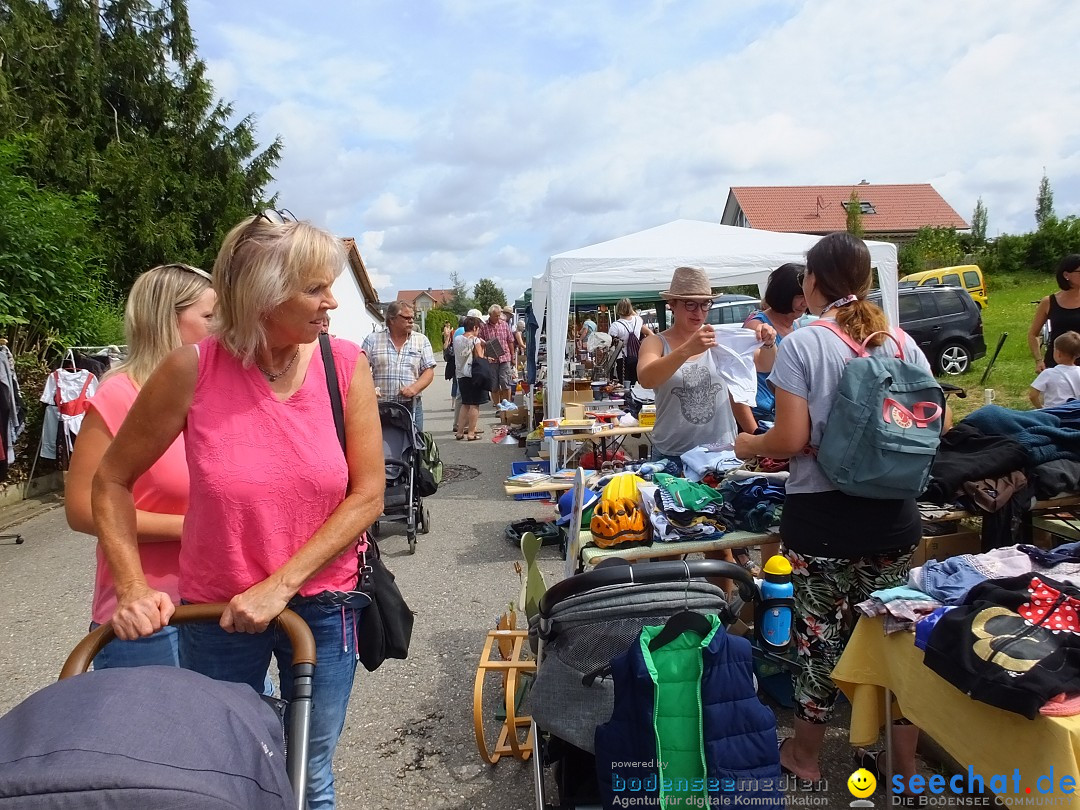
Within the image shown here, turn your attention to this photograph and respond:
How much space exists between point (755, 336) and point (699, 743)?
2838 mm

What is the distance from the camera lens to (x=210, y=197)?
19406 millimetres

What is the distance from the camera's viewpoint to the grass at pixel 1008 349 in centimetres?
1100

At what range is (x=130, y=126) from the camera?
19.0 meters

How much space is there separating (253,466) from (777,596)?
2.08 meters

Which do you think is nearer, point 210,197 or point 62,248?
point 62,248

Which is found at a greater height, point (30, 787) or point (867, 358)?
point (867, 358)

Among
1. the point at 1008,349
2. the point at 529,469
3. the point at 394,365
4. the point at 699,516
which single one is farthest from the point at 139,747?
the point at 1008,349

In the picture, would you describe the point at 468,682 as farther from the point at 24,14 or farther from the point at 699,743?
the point at 24,14

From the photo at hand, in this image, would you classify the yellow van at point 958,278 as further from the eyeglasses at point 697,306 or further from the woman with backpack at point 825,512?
the woman with backpack at point 825,512

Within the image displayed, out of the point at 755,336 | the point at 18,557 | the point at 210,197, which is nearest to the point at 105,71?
the point at 210,197

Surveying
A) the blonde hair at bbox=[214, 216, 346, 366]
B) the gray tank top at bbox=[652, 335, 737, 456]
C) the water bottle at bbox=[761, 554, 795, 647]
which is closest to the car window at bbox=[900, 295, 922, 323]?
the gray tank top at bbox=[652, 335, 737, 456]

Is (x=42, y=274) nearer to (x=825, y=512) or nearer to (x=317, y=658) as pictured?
(x=317, y=658)

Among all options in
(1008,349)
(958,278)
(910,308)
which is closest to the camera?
(910,308)

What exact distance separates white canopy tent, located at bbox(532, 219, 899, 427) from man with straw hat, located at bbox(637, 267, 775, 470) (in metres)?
4.50
